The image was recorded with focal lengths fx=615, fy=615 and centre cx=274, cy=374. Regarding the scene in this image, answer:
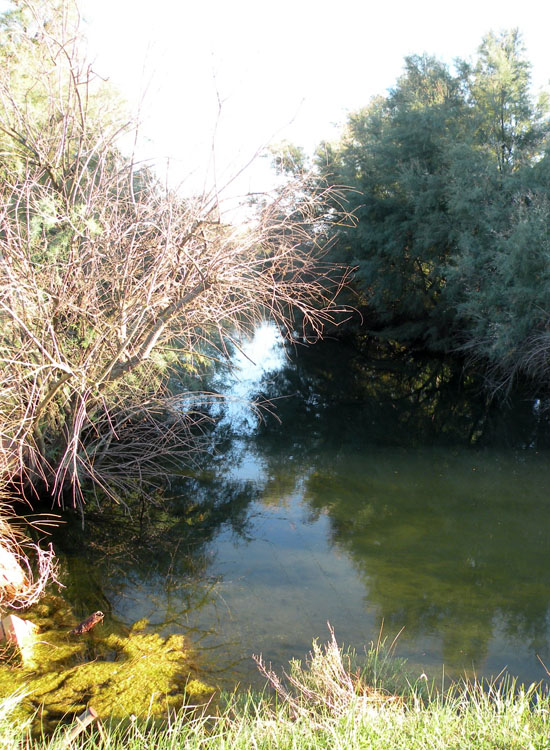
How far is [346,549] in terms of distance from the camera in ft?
22.3

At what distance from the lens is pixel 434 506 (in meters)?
7.95

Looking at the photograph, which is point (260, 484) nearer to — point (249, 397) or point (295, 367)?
point (249, 397)

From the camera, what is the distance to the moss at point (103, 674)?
402 cm

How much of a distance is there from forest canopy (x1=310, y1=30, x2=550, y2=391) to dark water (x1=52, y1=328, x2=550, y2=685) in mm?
2842

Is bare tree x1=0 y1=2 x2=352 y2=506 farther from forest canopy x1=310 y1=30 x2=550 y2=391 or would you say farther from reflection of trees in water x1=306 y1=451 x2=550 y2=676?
forest canopy x1=310 y1=30 x2=550 y2=391

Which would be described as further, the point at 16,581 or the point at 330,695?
the point at 16,581

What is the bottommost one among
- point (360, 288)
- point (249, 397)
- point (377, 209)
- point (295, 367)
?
point (249, 397)

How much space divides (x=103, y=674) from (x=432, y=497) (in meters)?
5.15

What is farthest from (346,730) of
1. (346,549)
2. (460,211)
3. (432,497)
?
(460,211)

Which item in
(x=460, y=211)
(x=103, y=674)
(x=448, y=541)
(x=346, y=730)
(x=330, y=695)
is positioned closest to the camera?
(x=346, y=730)

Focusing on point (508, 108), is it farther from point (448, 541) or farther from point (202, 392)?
point (448, 541)

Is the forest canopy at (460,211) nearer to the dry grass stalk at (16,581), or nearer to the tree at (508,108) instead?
the tree at (508,108)

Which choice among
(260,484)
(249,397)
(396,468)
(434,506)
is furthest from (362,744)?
(249,397)

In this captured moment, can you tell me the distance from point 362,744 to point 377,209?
18574 mm
